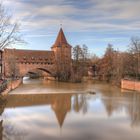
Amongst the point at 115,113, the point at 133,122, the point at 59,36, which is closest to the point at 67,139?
the point at 133,122

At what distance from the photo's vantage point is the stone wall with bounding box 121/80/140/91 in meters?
31.2

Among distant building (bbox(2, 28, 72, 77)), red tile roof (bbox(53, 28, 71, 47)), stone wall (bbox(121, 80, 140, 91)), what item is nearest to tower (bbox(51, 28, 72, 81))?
distant building (bbox(2, 28, 72, 77))

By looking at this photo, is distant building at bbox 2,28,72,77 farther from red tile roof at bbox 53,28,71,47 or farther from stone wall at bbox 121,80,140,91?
stone wall at bbox 121,80,140,91

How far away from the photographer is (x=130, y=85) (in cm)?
3294

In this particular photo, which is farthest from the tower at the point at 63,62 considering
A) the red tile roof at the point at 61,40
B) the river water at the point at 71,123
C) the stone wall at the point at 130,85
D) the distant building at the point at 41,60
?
the river water at the point at 71,123

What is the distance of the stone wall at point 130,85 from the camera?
3124cm

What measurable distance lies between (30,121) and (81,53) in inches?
1394

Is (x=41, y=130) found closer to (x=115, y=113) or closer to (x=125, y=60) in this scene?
(x=115, y=113)

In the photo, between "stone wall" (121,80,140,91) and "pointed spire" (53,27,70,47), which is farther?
"pointed spire" (53,27,70,47)

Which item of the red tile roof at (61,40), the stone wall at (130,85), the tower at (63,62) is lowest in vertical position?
the stone wall at (130,85)

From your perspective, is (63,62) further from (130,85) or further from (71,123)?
(71,123)

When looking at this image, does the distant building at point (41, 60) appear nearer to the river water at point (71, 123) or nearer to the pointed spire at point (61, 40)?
the pointed spire at point (61, 40)

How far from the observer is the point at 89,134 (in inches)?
473

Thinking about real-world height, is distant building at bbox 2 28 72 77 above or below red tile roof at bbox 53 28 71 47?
below
